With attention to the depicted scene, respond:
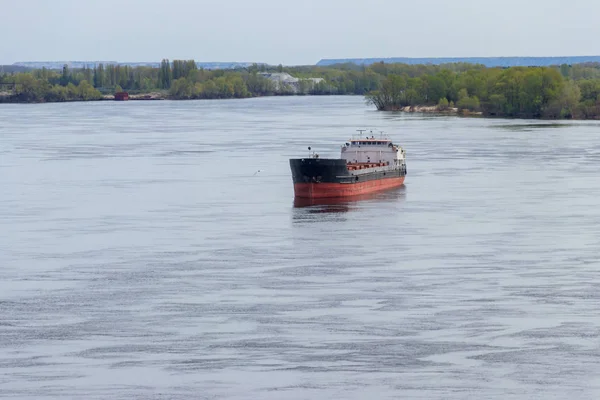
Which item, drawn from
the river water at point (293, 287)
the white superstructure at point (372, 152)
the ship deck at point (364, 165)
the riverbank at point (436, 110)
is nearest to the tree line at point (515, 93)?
the riverbank at point (436, 110)

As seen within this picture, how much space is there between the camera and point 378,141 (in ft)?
174

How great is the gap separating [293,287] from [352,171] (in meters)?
20.2

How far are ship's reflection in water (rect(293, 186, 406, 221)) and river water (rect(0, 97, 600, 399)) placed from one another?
23 cm

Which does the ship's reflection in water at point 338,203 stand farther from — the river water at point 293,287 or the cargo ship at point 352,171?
the cargo ship at point 352,171

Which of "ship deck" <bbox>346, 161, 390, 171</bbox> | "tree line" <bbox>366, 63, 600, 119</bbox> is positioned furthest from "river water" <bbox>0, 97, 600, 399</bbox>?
"tree line" <bbox>366, 63, 600, 119</bbox>

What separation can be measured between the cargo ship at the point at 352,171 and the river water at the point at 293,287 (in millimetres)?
1024

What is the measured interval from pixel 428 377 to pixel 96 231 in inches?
696

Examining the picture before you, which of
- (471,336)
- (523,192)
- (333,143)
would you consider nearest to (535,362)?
(471,336)

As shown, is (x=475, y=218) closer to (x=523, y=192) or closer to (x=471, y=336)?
(x=523, y=192)

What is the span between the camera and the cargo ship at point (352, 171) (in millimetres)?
44062

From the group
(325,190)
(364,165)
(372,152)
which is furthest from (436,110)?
(325,190)

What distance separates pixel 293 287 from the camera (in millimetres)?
26391

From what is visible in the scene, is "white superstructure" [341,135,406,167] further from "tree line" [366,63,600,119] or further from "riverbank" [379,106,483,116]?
"riverbank" [379,106,483,116]

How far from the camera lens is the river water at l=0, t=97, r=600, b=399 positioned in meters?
19.4
